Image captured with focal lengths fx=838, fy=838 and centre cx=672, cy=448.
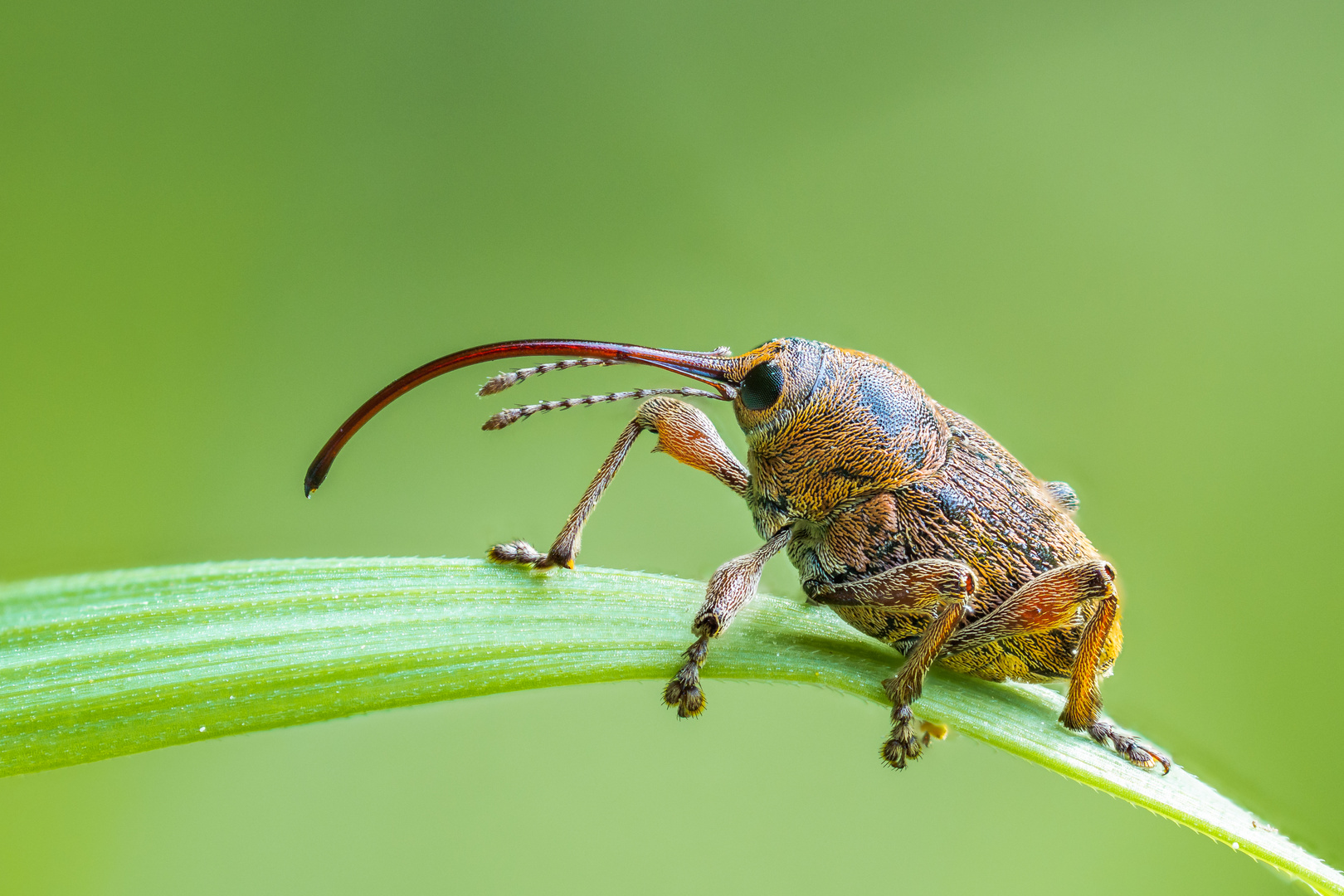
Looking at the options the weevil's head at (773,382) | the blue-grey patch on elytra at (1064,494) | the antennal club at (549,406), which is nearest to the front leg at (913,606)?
the weevil's head at (773,382)

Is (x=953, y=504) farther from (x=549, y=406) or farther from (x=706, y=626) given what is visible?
(x=549, y=406)

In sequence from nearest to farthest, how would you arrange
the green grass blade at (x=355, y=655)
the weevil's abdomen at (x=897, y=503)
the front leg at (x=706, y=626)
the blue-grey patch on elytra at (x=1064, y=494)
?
the green grass blade at (x=355, y=655), the front leg at (x=706, y=626), the weevil's abdomen at (x=897, y=503), the blue-grey patch on elytra at (x=1064, y=494)

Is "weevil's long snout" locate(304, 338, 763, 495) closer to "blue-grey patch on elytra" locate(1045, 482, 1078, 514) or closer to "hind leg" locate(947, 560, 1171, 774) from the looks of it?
"hind leg" locate(947, 560, 1171, 774)

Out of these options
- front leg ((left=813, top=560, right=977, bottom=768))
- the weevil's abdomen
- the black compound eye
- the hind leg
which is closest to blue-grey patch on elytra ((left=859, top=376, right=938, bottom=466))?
the weevil's abdomen

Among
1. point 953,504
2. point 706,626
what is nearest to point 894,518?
point 953,504

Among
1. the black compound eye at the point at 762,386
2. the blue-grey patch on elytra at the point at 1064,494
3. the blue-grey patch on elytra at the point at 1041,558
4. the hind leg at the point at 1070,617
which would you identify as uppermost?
the black compound eye at the point at 762,386

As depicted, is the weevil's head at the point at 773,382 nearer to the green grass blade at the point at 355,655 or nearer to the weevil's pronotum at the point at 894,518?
the weevil's pronotum at the point at 894,518

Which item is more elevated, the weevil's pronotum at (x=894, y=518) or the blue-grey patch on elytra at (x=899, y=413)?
the blue-grey patch on elytra at (x=899, y=413)
